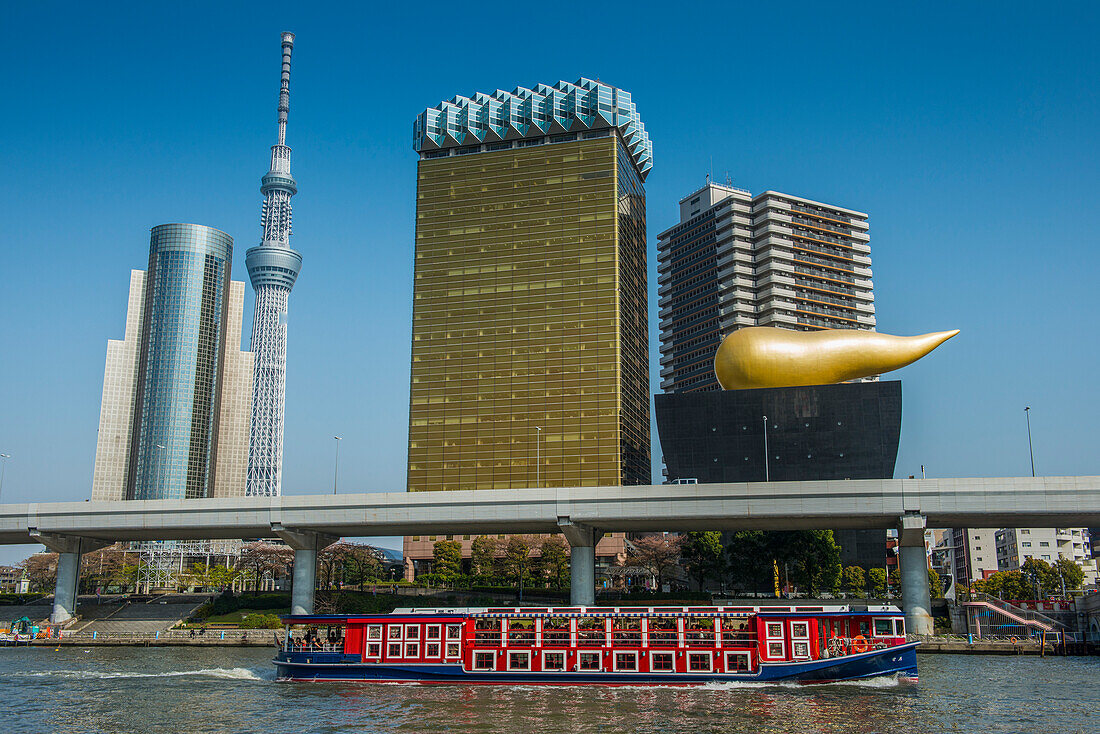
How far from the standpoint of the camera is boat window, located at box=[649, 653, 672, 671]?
4672 centimetres

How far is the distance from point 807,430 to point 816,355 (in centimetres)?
701

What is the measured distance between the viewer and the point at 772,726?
115ft

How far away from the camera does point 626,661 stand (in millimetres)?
47000

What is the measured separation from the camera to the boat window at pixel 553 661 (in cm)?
4744

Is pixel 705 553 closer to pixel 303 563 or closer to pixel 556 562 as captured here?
pixel 556 562

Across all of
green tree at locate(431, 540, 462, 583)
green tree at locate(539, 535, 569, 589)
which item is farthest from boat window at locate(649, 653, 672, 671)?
green tree at locate(431, 540, 462, 583)

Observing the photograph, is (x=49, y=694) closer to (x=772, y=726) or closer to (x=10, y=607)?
(x=772, y=726)

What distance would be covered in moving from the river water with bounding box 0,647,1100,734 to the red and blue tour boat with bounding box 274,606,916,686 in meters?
1.06

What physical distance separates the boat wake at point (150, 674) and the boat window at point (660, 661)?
68.4 feet

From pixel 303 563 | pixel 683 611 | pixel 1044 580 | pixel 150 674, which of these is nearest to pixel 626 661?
pixel 683 611

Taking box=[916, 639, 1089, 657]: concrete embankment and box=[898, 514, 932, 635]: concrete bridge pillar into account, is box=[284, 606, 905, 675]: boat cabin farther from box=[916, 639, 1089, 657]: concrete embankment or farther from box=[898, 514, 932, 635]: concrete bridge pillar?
box=[898, 514, 932, 635]: concrete bridge pillar

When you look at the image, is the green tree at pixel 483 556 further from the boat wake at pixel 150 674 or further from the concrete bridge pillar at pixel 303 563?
the boat wake at pixel 150 674

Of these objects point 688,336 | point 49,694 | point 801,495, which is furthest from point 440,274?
point 49,694

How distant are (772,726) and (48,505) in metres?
69.7
